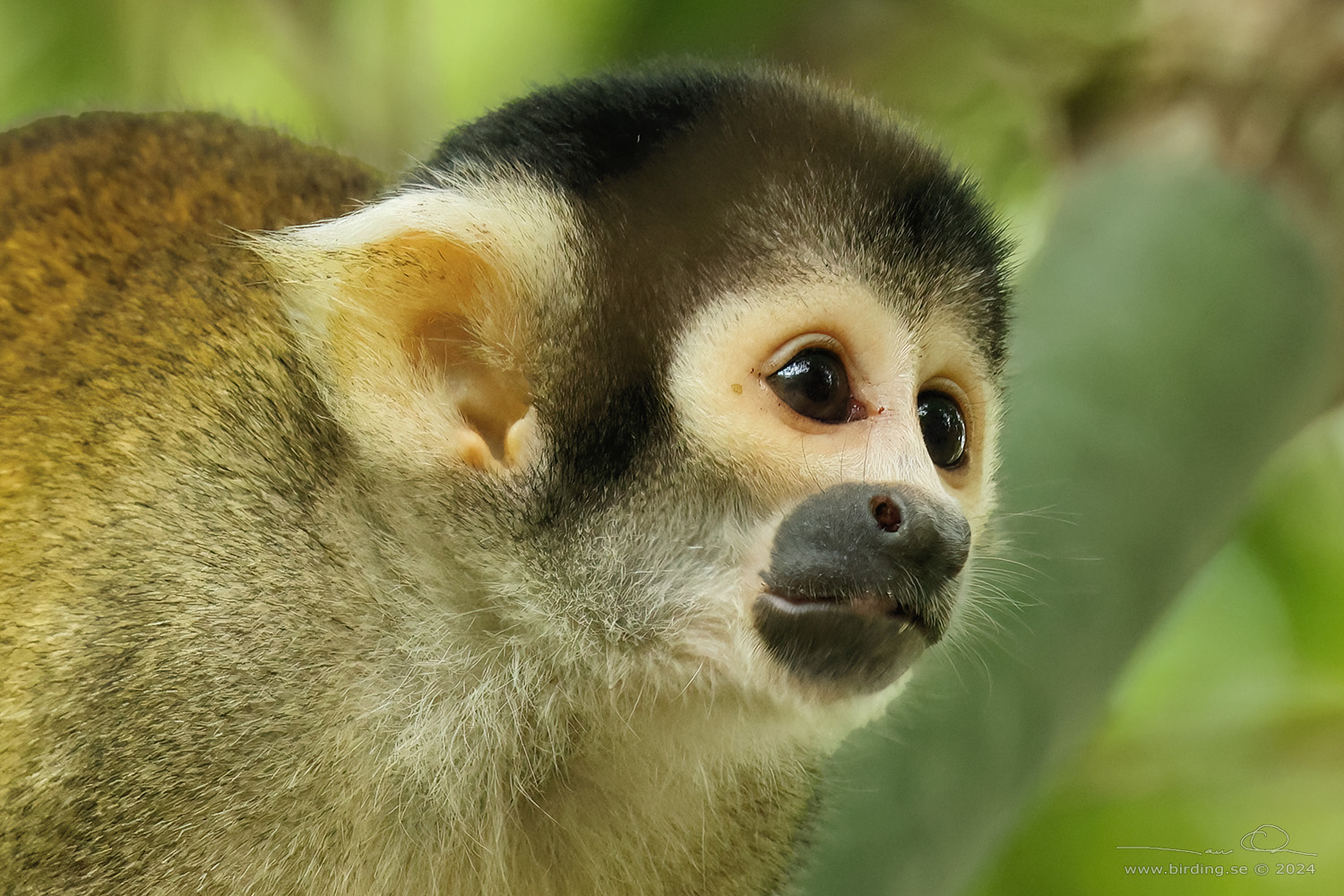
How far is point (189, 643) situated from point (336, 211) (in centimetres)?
75

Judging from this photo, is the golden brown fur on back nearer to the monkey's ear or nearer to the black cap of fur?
the monkey's ear

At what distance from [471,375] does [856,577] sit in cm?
48

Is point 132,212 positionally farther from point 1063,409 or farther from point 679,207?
point 1063,409

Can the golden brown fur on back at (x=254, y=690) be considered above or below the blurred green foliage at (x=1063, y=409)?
below

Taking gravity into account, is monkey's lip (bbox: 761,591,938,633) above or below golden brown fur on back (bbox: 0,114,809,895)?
above

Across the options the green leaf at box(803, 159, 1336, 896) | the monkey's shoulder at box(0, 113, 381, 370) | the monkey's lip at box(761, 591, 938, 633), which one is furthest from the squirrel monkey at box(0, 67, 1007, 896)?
the green leaf at box(803, 159, 1336, 896)

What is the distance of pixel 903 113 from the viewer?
181 cm

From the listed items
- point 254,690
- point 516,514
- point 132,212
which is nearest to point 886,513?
point 516,514

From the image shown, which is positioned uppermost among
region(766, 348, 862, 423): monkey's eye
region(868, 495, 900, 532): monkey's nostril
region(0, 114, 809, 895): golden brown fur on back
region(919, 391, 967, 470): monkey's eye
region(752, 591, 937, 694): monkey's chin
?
Answer: region(919, 391, 967, 470): monkey's eye

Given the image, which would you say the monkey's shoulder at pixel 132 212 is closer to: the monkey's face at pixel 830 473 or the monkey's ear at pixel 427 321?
the monkey's ear at pixel 427 321
